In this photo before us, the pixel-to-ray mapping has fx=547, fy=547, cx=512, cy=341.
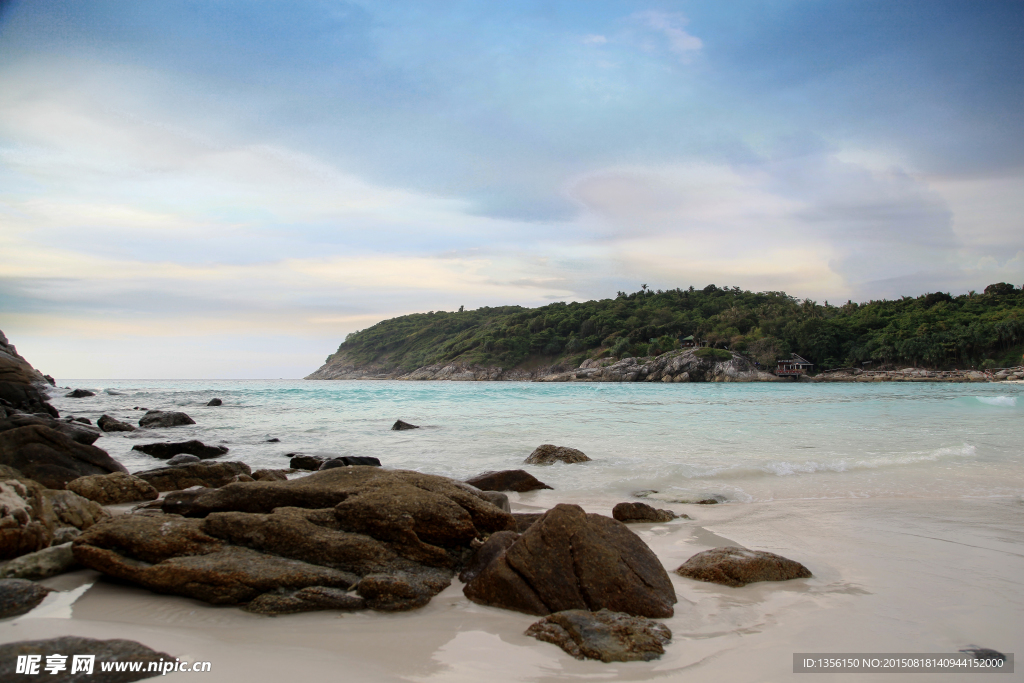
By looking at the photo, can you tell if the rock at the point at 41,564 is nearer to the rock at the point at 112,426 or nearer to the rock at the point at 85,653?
the rock at the point at 85,653

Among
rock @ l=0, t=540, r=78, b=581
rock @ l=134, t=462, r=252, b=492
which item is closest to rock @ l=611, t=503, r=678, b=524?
rock @ l=0, t=540, r=78, b=581

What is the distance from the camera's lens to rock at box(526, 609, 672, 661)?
288 cm

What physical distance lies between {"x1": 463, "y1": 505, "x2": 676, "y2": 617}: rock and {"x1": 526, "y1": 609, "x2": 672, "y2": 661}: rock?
16cm

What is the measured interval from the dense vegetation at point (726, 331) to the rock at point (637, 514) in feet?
322

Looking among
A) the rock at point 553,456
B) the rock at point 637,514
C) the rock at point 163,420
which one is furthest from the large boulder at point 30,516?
the rock at point 163,420

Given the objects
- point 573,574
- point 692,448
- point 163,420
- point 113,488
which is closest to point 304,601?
point 573,574

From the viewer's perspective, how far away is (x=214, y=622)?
125 inches

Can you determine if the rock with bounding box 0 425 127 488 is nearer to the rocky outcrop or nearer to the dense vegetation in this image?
the rocky outcrop

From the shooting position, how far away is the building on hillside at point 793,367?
3563 inches

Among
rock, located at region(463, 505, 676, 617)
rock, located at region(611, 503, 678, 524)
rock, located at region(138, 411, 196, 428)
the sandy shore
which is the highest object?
rock, located at region(463, 505, 676, 617)

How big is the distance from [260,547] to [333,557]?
0.51 meters

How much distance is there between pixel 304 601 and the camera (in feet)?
11.1

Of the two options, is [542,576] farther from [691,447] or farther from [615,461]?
[691,447]

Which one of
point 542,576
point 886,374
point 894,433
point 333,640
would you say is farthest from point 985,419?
point 886,374
